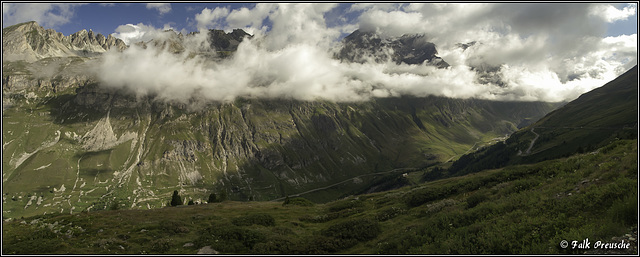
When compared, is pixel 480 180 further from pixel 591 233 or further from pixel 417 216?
pixel 591 233

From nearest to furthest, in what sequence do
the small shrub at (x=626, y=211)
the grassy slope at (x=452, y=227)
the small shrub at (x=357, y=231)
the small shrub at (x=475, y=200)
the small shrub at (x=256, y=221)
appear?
the small shrub at (x=626, y=211)
the grassy slope at (x=452, y=227)
the small shrub at (x=357, y=231)
the small shrub at (x=475, y=200)
the small shrub at (x=256, y=221)

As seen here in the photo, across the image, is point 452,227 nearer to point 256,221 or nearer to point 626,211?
point 626,211

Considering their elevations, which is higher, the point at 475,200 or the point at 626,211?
the point at 626,211

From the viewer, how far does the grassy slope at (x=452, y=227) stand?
1723 cm

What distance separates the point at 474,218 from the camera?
2412 cm

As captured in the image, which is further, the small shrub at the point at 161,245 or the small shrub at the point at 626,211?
the small shrub at the point at 161,245

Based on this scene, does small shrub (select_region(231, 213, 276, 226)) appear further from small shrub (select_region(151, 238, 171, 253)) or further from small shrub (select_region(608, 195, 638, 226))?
small shrub (select_region(608, 195, 638, 226))

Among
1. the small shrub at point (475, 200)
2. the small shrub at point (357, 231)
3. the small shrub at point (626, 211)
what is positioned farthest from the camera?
the small shrub at point (475, 200)

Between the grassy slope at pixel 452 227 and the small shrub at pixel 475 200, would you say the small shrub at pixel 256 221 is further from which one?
the small shrub at pixel 475 200

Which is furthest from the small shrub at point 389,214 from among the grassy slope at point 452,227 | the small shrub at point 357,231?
the small shrub at point 357,231

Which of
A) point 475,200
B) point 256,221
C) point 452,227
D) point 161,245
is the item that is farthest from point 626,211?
point 161,245

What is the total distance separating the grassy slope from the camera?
17234 millimetres

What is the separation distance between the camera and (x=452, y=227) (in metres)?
23.3

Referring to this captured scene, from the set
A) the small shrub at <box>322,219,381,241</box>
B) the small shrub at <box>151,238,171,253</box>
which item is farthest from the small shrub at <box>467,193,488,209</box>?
the small shrub at <box>151,238,171,253</box>
